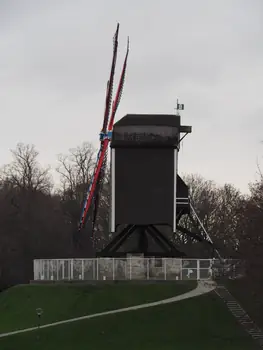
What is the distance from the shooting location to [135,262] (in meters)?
39.7

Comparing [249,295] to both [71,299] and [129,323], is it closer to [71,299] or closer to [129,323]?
[129,323]

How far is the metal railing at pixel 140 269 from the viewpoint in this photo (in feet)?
129

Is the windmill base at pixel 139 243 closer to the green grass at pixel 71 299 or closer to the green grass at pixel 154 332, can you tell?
the green grass at pixel 71 299

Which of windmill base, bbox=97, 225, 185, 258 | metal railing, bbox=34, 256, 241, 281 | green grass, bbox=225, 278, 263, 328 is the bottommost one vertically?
green grass, bbox=225, 278, 263, 328

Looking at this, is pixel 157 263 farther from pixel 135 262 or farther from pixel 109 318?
pixel 109 318

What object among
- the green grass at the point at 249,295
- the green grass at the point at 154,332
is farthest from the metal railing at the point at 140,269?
the green grass at the point at 154,332

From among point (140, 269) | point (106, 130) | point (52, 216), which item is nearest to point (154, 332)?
point (140, 269)

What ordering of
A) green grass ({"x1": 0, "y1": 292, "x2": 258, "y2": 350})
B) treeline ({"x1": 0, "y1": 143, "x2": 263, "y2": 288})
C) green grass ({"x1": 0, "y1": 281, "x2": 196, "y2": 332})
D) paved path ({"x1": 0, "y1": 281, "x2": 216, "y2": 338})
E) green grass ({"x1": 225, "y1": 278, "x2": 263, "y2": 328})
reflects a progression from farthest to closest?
treeline ({"x1": 0, "y1": 143, "x2": 263, "y2": 288}) < green grass ({"x1": 0, "y1": 281, "x2": 196, "y2": 332}) < paved path ({"x1": 0, "y1": 281, "x2": 216, "y2": 338}) < green grass ({"x1": 225, "y1": 278, "x2": 263, "y2": 328}) < green grass ({"x1": 0, "y1": 292, "x2": 258, "y2": 350})

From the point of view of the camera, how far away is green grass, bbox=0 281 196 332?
1401 inches

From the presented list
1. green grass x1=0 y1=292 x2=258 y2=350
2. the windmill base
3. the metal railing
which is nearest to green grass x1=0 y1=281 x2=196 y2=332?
the metal railing

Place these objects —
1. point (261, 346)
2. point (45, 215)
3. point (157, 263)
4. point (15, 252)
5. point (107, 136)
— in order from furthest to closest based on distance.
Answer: point (45, 215) < point (15, 252) < point (107, 136) < point (157, 263) < point (261, 346)

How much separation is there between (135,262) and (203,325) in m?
7.76

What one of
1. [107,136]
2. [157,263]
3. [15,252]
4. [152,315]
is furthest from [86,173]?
[152,315]

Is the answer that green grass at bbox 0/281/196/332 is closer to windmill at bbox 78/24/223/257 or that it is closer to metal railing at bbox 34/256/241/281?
metal railing at bbox 34/256/241/281
